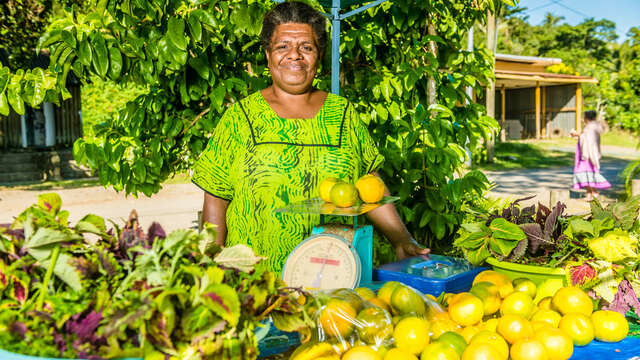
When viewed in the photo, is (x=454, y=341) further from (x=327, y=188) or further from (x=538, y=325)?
(x=327, y=188)

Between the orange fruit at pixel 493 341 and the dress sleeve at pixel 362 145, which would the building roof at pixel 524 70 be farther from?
the orange fruit at pixel 493 341

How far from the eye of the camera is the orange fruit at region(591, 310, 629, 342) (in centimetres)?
160

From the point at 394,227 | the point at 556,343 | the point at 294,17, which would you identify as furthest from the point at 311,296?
the point at 294,17

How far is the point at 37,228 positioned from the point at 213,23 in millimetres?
1882

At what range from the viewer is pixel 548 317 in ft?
5.31

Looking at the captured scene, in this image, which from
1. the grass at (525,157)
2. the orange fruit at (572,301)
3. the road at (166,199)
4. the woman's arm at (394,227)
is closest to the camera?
the orange fruit at (572,301)

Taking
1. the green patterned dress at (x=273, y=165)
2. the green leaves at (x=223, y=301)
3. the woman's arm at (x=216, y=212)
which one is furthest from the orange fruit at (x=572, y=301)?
the woman's arm at (x=216, y=212)

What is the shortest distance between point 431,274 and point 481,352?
0.69m

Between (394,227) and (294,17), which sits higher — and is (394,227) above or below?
below

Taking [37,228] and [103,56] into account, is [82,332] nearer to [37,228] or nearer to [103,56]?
[37,228]

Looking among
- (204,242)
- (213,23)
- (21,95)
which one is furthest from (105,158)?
(204,242)

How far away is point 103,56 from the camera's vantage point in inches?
112

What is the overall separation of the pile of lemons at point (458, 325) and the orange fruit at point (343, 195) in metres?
0.29

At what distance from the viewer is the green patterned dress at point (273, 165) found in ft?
6.92
